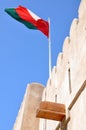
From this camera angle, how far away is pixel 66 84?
9.24m

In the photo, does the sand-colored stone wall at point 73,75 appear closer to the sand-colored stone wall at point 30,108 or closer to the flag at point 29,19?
the sand-colored stone wall at point 30,108

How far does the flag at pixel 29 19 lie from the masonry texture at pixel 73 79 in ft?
8.19

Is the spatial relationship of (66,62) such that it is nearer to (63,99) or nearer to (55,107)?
(63,99)

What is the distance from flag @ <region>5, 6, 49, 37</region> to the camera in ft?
43.0

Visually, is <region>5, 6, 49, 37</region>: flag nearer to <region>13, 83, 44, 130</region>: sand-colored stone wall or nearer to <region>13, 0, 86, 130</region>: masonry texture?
<region>13, 0, 86, 130</region>: masonry texture

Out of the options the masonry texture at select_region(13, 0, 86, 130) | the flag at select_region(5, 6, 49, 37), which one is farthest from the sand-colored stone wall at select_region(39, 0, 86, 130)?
the flag at select_region(5, 6, 49, 37)

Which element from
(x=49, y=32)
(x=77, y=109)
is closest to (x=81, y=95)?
(x=77, y=109)

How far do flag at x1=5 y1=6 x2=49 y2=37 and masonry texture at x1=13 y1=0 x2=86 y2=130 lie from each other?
8.19 feet

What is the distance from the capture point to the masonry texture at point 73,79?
7414 millimetres

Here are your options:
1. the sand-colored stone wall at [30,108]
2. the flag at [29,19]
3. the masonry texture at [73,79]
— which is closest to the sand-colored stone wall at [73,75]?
the masonry texture at [73,79]

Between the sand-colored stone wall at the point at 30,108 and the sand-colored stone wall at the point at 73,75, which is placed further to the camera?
the sand-colored stone wall at the point at 30,108

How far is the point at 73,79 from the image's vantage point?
8.48 metres

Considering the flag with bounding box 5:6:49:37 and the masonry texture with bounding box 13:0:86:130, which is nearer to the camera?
the masonry texture with bounding box 13:0:86:130

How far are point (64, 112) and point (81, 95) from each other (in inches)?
47.1
